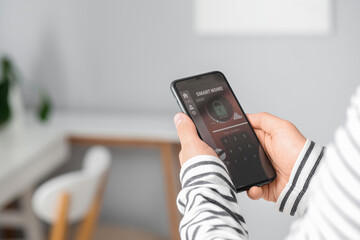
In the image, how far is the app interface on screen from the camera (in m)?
0.53

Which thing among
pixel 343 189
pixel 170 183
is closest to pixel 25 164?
pixel 170 183

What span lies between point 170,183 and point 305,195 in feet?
3.60

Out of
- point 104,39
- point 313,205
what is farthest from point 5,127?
point 313,205

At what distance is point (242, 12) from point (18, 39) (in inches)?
29.6

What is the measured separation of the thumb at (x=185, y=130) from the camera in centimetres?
49

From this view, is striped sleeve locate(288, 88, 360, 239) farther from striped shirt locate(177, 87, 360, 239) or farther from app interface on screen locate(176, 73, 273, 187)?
app interface on screen locate(176, 73, 273, 187)

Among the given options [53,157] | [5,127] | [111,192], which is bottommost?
[111,192]

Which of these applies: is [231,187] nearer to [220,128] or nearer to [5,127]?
[220,128]

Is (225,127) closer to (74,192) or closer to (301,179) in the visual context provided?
(301,179)

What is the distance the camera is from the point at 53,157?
1533 millimetres

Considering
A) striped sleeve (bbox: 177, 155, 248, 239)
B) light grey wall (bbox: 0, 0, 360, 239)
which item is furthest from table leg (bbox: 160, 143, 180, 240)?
striped sleeve (bbox: 177, 155, 248, 239)

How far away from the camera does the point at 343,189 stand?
274mm

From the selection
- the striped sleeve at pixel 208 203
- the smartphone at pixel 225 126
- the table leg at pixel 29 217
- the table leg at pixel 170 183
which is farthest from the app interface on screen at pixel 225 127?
the table leg at pixel 29 217

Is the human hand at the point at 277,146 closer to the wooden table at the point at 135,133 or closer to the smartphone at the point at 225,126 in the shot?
the smartphone at the point at 225,126
